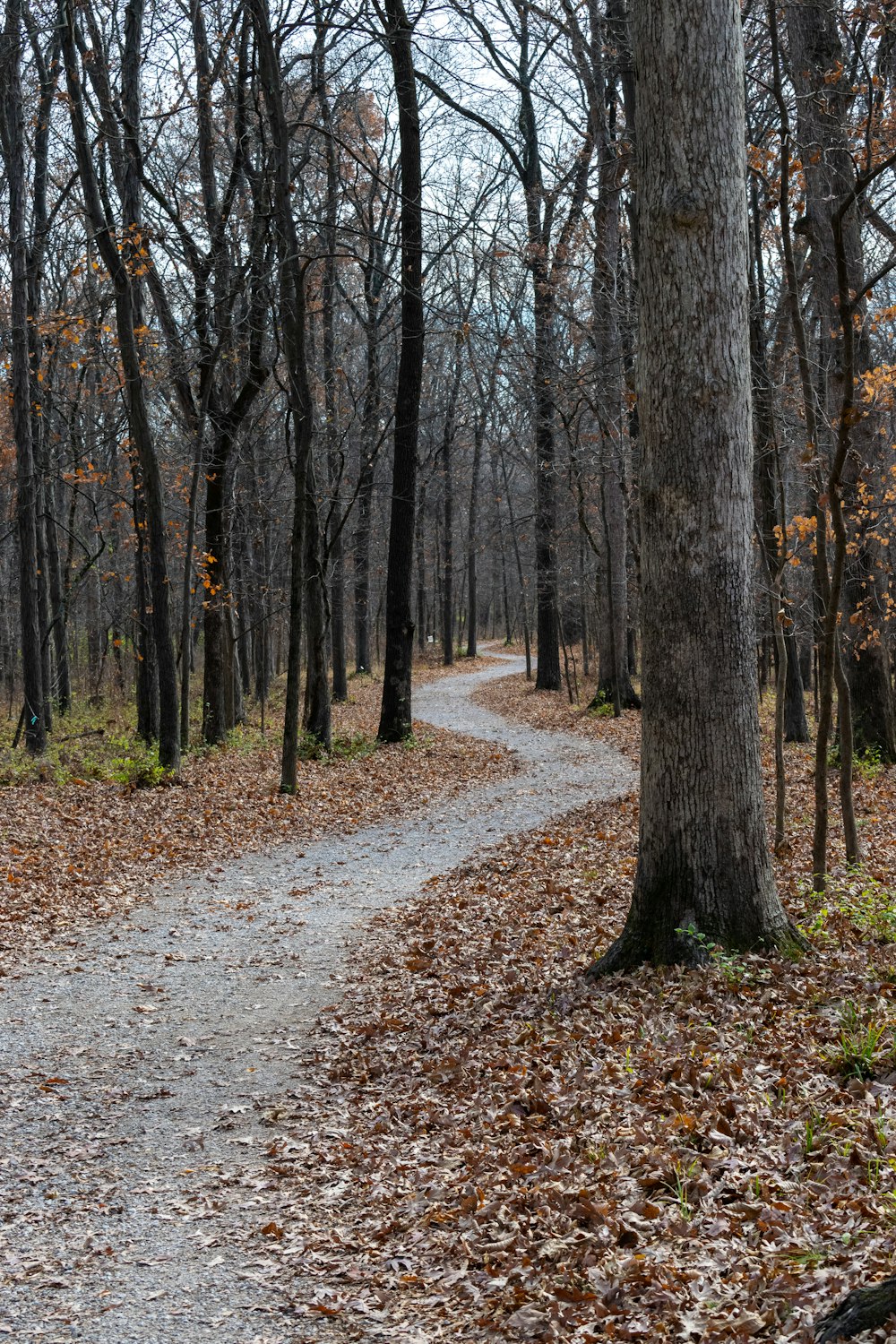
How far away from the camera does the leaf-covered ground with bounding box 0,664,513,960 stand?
9.24 metres

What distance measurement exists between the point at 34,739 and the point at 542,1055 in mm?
13003

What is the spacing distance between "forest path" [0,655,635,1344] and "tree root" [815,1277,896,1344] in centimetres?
171

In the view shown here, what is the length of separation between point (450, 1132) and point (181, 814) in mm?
8304

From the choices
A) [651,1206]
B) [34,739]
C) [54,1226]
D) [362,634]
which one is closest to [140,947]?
[54,1226]

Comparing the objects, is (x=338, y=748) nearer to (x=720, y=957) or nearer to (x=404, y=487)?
(x=404, y=487)

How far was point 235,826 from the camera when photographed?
12.1 m

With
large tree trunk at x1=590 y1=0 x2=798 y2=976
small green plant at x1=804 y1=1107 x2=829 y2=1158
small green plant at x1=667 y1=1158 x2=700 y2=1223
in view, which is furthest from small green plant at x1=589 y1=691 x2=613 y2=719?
Answer: small green plant at x1=667 y1=1158 x2=700 y2=1223

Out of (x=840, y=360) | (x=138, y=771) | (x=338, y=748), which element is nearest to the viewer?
(x=840, y=360)

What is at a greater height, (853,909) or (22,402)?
(22,402)

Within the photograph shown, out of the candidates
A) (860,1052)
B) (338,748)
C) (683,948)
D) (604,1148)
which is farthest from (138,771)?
(860,1052)

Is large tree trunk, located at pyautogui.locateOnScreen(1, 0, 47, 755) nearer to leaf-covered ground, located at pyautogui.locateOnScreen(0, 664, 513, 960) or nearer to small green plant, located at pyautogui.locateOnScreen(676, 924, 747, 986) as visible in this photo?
leaf-covered ground, located at pyautogui.locateOnScreen(0, 664, 513, 960)

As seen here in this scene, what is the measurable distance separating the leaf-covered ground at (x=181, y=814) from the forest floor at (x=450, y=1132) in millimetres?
1082

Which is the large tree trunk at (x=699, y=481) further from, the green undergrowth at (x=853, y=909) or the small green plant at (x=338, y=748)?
the small green plant at (x=338, y=748)

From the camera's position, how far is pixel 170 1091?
5.52m
